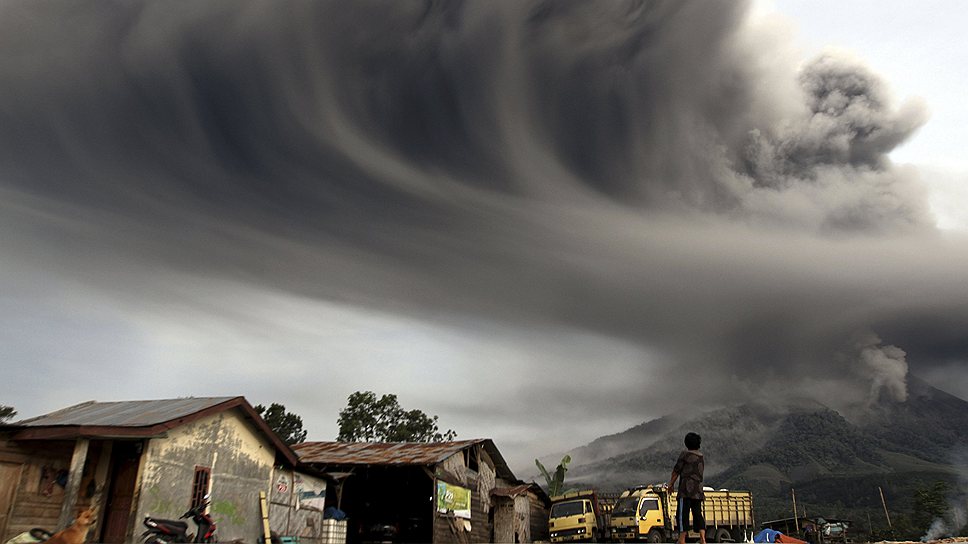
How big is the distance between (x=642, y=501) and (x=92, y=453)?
19756 mm

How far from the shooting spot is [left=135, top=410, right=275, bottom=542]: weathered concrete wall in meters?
14.4

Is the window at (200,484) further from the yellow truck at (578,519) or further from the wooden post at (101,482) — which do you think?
the yellow truck at (578,519)

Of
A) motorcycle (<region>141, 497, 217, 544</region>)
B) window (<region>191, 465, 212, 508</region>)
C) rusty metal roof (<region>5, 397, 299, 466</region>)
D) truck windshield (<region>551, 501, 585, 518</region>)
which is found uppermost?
rusty metal roof (<region>5, 397, 299, 466</region>)

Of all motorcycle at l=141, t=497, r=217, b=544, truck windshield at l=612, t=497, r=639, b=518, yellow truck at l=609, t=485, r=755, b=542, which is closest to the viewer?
motorcycle at l=141, t=497, r=217, b=544

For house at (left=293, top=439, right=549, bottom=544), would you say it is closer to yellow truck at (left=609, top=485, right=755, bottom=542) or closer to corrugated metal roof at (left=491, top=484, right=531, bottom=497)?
corrugated metal roof at (left=491, top=484, right=531, bottom=497)

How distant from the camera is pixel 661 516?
25.9 meters

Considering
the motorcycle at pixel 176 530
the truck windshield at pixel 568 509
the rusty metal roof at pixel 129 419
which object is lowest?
the motorcycle at pixel 176 530

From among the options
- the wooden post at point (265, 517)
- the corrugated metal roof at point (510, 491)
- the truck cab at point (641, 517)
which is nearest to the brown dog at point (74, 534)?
the wooden post at point (265, 517)

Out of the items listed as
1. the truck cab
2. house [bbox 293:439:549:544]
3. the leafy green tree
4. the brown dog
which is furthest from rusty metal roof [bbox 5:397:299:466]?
the leafy green tree

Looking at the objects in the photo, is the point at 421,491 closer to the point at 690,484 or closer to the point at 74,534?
the point at 74,534

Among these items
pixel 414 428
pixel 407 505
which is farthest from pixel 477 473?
pixel 414 428

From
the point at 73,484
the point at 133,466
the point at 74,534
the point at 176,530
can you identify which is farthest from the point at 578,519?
the point at 74,534

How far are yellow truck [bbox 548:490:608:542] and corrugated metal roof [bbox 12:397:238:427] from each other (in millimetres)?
16946

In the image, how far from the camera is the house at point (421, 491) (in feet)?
81.7
